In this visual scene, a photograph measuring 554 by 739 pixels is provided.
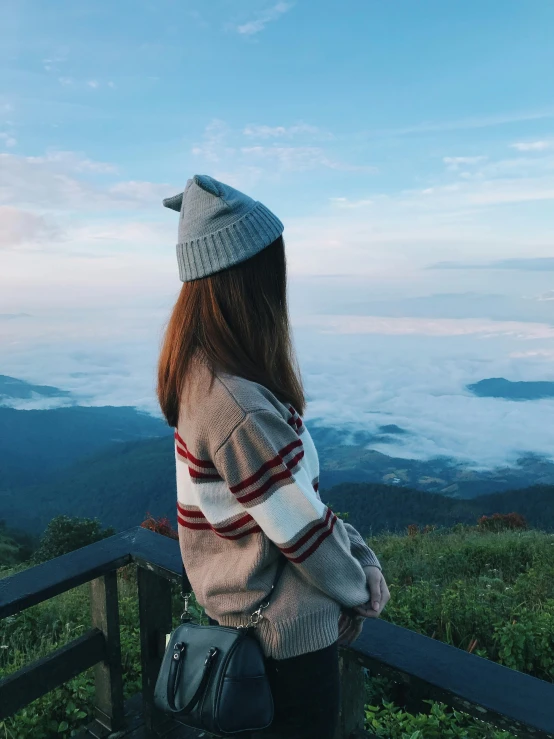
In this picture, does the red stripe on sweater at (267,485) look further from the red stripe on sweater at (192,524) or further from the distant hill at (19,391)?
the distant hill at (19,391)

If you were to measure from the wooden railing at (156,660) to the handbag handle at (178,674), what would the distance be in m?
0.32

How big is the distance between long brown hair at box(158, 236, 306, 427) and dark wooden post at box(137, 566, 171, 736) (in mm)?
839

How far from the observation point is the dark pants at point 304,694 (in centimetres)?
138

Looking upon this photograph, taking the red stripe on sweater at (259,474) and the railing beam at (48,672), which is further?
the railing beam at (48,672)

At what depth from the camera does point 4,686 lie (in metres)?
1.76

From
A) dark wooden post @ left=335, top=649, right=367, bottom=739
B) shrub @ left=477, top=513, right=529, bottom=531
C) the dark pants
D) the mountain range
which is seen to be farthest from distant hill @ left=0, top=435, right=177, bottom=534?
the dark pants

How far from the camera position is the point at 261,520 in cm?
130

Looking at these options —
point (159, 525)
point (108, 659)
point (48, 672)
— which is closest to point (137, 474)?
point (159, 525)

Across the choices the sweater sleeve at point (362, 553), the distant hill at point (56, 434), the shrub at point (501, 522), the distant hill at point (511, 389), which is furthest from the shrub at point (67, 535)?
the distant hill at point (511, 389)

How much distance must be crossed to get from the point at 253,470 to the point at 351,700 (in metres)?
0.67

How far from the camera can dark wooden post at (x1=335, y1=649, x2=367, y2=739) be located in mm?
1507

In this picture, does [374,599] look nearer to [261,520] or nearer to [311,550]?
[311,550]

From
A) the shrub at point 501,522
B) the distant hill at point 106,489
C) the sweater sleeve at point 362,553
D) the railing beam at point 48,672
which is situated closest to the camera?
the sweater sleeve at point 362,553

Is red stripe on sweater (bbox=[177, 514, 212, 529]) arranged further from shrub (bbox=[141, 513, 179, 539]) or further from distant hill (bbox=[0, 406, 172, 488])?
distant hill (bbox=[0, 406, 172, 488])
